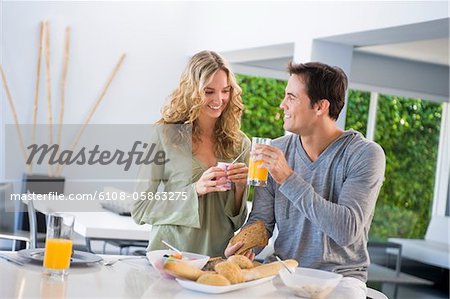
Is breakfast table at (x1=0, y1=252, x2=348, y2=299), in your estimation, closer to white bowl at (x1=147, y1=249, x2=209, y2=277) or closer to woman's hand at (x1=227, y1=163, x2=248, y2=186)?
white bowl at (x1=147, y1=249, x2=209, y2=277)

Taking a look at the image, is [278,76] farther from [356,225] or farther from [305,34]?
[356,225]

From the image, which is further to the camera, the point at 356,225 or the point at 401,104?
the point at 401,104

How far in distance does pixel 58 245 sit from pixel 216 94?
3.40 feet

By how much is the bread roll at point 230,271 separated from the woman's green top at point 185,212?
2.20ft

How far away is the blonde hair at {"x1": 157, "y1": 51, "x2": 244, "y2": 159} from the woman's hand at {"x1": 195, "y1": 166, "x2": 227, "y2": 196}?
31 centimetres

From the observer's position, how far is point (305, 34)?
5730mm

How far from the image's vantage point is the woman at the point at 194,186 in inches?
117

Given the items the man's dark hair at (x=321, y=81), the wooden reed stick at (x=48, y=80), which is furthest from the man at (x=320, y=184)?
the wooden reed stick at (x=48, y=80)

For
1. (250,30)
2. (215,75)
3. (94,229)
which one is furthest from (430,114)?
(215,75)

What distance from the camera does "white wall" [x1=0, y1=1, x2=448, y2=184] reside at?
712 cm

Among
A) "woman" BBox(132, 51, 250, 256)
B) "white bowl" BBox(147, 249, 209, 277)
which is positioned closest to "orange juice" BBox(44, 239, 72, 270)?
"white bowl" BBox(147, 249, 209, 277)

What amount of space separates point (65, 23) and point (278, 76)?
2.36 metres

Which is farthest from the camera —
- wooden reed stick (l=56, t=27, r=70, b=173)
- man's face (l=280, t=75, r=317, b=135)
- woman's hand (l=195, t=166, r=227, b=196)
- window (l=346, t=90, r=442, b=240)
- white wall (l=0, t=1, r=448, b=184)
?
window (l=346, t=90, r=442, b=240)

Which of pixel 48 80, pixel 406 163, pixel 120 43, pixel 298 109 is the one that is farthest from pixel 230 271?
pixel 406 163
